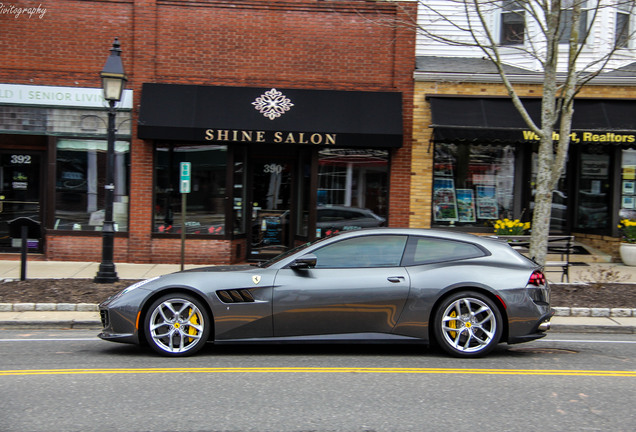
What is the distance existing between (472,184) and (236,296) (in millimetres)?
9110

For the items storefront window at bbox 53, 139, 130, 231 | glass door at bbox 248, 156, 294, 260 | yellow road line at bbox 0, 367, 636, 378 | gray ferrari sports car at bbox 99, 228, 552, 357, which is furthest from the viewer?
glass door at bbox 248, 156, 294, 260

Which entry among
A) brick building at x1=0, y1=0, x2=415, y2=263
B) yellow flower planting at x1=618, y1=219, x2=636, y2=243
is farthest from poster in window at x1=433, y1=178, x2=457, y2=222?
yellow flower planting at x1=618, y1=219, x2=636, y2=243

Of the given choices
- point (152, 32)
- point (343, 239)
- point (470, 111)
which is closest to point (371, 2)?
point (470, 111)

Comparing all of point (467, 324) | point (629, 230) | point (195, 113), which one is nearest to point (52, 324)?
point (467, 324)

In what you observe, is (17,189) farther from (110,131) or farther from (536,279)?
(536,279)

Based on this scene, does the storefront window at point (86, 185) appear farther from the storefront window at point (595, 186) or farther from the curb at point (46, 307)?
the storefront window at point (595, 186)

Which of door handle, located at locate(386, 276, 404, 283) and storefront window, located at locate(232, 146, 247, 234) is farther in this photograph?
storefront window, located at locate(232, 146, 247, 234)

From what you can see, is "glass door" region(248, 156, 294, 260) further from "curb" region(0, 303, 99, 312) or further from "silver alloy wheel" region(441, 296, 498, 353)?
"silver alloy wheel" region(441, 296, 498, 353)

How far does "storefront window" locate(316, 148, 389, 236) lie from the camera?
13938 mm

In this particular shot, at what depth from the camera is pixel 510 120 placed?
43.3ft

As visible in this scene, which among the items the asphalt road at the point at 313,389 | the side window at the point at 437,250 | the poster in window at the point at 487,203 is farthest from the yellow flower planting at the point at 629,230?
the side window at the point at 437,250

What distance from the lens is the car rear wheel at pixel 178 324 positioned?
6.36 metres

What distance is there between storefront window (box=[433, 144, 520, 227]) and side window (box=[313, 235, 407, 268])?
7633 millimetres

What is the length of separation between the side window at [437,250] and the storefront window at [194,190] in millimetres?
7799
